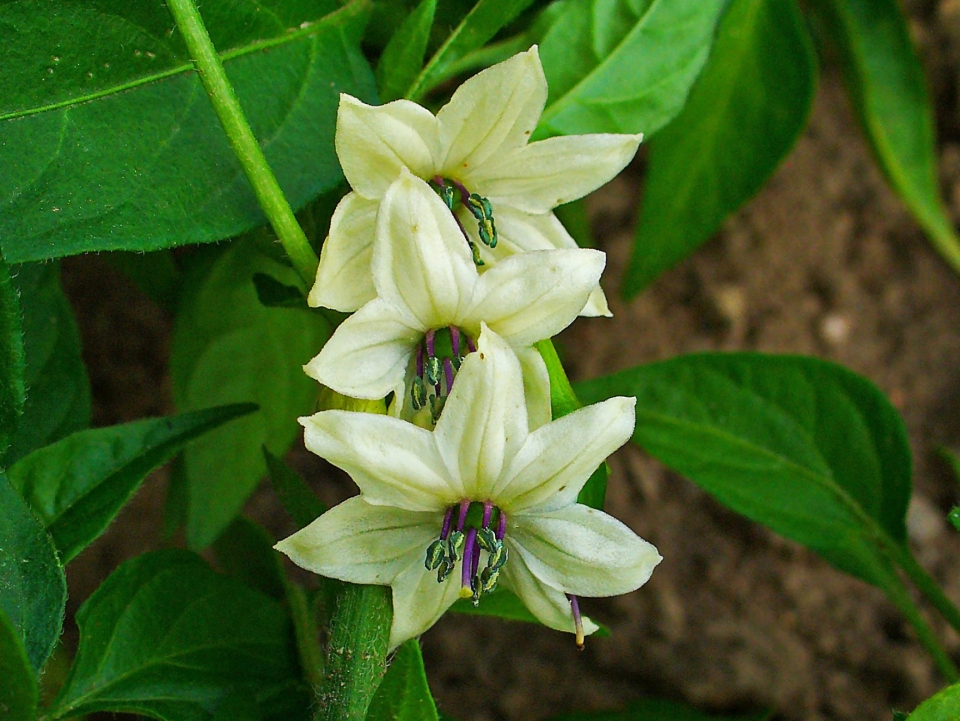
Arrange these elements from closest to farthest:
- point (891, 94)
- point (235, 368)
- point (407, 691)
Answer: point (407, 691) < point (235, 368) < point (891, 94)

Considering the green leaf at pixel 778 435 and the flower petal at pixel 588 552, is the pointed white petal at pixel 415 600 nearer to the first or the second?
the flower petal at pixel 588 552

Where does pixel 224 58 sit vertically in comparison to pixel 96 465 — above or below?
above

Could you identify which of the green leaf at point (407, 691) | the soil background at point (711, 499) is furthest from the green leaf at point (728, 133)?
the green leaf at point (407, 691)

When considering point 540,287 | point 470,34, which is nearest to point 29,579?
point 540,287

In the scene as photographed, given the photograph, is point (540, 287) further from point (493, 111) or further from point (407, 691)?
point (407, 691)

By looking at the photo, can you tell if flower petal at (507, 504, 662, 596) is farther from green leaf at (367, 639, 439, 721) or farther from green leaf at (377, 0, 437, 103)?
green leaf at (377, 0, 437, 103)

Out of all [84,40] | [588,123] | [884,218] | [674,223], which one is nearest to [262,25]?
[84,40]

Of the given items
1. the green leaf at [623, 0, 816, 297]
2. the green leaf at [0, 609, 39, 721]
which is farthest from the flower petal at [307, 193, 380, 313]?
the green leaf at [623, 0, 816, 297]
